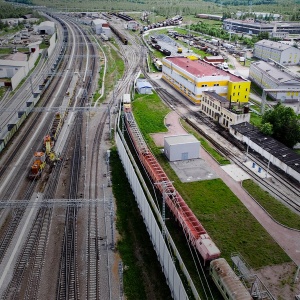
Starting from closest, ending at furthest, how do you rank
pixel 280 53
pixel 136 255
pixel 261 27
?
pixel 136 255, pixel 280 53, pixel 261 27

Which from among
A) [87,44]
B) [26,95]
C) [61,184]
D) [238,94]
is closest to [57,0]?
[87,44]

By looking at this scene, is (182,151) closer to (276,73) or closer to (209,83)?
(209,83)

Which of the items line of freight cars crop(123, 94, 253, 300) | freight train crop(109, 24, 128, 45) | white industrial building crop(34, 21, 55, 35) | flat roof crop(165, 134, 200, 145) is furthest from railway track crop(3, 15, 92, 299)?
white industrial building crop(34, 21, 55, 35)

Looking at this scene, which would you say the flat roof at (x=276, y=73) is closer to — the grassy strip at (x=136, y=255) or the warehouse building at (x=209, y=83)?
the warehouse building at (x=209, y=83)

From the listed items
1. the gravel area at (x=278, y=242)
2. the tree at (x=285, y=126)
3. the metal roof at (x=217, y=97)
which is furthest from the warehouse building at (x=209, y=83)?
the gravel area at (x=278, y=242)

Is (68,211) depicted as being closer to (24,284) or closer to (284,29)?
(24,284)

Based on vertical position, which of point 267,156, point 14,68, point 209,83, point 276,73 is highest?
point 209,83

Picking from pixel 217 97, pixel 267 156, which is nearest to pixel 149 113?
pixel 217 97
